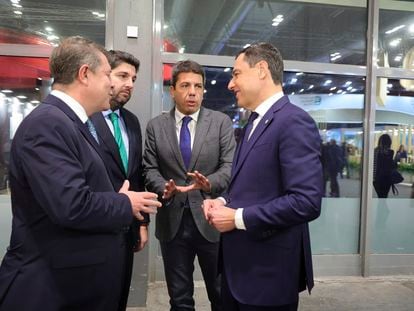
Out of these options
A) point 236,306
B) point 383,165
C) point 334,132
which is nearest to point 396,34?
point 334,132

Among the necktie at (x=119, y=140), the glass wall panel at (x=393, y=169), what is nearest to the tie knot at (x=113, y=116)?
the necktie at (x=119, y=140)

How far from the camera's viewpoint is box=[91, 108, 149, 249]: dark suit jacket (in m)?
1.93

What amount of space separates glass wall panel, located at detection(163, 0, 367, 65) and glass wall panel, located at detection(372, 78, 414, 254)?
0.60m

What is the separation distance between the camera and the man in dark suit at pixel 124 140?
1.96m

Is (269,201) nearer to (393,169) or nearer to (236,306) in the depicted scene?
(236,306)

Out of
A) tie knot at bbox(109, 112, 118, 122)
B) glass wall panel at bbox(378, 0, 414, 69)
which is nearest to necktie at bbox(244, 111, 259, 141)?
tie knot at bbox(109, 112, 118, 122)

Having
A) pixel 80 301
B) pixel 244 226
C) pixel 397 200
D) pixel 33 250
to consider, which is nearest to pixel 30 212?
pixel 33 250

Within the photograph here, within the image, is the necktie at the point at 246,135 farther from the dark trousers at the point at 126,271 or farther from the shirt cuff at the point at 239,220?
the dark trousers at the point at 126,271

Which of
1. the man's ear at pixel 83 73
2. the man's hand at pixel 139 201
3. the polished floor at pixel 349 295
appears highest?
the man's ear at pixel 83 73

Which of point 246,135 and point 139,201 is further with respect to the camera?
point 246,135

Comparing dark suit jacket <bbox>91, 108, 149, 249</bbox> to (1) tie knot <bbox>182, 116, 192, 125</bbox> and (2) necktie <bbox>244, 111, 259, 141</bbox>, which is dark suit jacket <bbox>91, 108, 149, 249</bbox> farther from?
(2) necktie <bbox>244, 111, 259, 141</bbox>

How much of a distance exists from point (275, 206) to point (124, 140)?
1.07 metres

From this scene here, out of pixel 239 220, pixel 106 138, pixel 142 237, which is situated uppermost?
pixel 106 138

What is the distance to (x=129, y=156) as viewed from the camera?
2.10 meters
